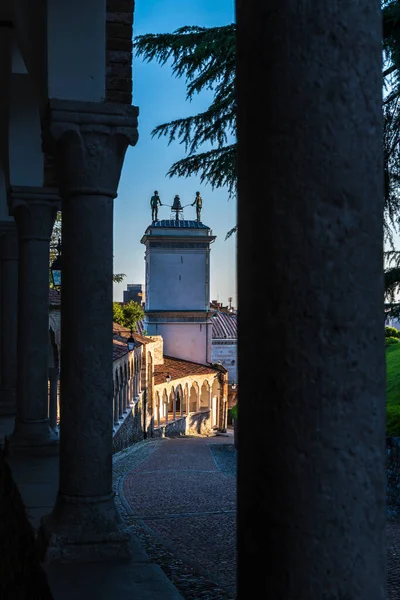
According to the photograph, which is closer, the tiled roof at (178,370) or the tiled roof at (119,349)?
the tiled roof at (119,349)

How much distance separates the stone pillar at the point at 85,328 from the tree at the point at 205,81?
6510mm

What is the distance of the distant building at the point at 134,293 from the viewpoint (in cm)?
8354

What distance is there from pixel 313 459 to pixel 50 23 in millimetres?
3424

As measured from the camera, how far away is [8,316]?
9.01 m

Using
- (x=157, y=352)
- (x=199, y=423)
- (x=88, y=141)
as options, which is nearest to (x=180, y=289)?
(x=157, y=352)

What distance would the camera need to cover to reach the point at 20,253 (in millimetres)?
6391

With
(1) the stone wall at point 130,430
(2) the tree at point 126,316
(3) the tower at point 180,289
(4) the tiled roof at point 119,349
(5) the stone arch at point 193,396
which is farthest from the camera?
(3) the tower at point 180,289

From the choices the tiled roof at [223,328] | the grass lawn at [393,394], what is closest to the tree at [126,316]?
the grass lawn at [393,394]

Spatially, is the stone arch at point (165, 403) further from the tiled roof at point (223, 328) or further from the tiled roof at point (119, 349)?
the tiled roof at point (223, 328)

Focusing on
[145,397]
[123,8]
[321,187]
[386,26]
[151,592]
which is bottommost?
[145,397]

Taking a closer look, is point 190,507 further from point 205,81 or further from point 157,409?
point 157,409

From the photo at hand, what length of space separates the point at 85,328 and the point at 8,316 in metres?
5.74

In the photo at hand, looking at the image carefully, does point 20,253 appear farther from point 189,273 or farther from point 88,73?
point 189,273

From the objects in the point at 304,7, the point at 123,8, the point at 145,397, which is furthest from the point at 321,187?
the point at 145,397
